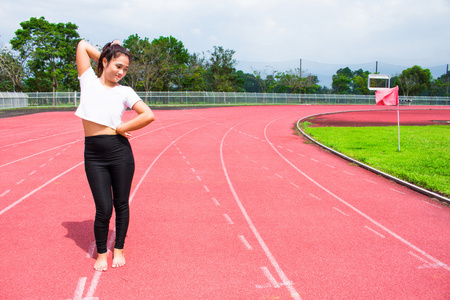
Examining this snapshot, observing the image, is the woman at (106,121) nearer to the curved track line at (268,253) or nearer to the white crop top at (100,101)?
the white crop top at (100,101)

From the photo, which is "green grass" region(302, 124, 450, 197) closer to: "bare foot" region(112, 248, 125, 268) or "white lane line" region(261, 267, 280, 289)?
"white lane line" region(261, 267, 280, 289)

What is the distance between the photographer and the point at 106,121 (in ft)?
10.4

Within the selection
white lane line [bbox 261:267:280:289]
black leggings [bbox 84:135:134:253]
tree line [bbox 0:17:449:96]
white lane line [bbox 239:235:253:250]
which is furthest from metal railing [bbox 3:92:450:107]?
white lane line [bbox 261:267:280:289]

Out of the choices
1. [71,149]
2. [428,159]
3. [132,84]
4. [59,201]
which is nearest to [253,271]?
[59,201]

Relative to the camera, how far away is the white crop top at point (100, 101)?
3174mm

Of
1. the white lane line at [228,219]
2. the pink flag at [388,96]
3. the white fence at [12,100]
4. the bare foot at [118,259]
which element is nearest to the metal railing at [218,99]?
the white fence at [12,100]

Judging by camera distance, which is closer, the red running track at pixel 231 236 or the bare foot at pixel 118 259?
the red running track at pixel 231 236

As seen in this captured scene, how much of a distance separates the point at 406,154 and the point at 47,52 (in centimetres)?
4717

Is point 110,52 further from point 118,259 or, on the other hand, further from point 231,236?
point 231,236

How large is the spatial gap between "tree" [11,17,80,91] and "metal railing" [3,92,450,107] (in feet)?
24.7

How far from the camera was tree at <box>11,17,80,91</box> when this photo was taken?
46.6m

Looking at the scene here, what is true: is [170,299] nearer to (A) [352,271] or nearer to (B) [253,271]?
(B) [253,271]

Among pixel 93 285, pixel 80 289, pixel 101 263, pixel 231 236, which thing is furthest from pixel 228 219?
pixel 80 289

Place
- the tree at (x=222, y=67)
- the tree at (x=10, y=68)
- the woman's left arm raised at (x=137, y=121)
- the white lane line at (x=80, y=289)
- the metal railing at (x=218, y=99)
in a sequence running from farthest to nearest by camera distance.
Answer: the tree at (x=222, y=67), the tree at (x=10, y=68), the metal railing at (x=218, y=99), the woman's left arm raised at (x=137, y=121), the white lane line at (x=80, y=289)
